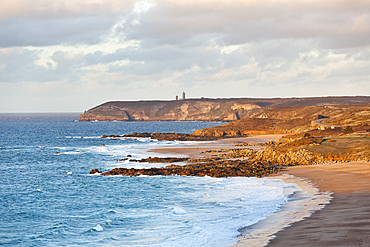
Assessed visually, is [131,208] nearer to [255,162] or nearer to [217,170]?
[217,170]

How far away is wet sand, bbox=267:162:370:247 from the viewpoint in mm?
13477

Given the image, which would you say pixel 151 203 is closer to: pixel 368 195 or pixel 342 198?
pixel 342 198

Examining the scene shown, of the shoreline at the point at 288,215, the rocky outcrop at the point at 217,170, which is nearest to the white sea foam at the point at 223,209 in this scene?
the shoreline at the point at 288,215

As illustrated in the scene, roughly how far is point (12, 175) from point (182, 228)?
26636mm

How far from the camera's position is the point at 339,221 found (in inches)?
637

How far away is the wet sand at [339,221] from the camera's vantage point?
13.5 metres

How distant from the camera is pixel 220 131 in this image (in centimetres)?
9888

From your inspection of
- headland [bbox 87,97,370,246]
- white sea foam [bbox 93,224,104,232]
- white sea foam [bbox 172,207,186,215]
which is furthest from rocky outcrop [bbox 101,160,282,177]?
white sea foam [bbox 93,224,104,232]

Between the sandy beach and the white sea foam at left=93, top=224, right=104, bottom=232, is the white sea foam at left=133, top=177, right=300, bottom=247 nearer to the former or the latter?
the sandy beach

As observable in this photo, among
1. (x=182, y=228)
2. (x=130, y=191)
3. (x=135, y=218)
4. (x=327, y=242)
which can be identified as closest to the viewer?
(x=327, y=242)

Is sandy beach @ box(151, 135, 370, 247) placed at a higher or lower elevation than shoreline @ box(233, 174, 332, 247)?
higher

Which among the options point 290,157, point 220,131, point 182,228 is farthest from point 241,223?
point 220,131

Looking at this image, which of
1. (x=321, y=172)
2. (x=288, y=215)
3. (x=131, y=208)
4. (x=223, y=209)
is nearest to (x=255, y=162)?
(x=321, y=172)

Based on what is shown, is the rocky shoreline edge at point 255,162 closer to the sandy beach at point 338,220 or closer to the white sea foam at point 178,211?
the sandy beach at point 338,220
